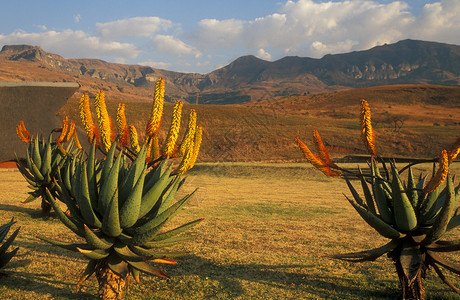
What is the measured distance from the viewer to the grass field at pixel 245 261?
4.04 metres

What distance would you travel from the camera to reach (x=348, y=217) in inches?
374

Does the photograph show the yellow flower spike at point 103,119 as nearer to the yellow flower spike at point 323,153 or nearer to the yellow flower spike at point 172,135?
the yellow flower spike at point 172,135

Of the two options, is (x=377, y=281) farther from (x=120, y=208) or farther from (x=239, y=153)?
(x=239, y=153)

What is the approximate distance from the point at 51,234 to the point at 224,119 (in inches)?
1370

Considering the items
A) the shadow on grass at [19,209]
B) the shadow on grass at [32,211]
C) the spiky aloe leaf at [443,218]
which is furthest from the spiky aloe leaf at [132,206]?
the shadow on grass at [19,209]

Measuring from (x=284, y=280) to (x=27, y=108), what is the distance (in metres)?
17.7

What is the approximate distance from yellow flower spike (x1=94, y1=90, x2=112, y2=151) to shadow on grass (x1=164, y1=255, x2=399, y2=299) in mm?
2051

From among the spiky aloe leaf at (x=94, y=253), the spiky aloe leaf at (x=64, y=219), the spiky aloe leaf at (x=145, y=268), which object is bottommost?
the spiky aloe leaf at (x=145, y=268)

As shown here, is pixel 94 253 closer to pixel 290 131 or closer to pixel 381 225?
pixel 381 225

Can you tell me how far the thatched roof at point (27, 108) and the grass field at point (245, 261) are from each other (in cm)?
742

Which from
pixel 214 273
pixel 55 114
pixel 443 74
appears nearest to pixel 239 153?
pixel 55 114

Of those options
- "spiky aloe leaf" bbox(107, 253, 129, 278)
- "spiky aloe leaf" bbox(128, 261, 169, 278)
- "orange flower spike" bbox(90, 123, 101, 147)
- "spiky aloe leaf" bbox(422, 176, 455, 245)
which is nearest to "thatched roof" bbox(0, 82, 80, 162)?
"orange flower spike" bbox(90, 123, 101, 147)

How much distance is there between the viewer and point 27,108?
17.4m

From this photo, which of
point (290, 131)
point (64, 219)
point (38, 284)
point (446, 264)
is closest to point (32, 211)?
point (38, 284)
